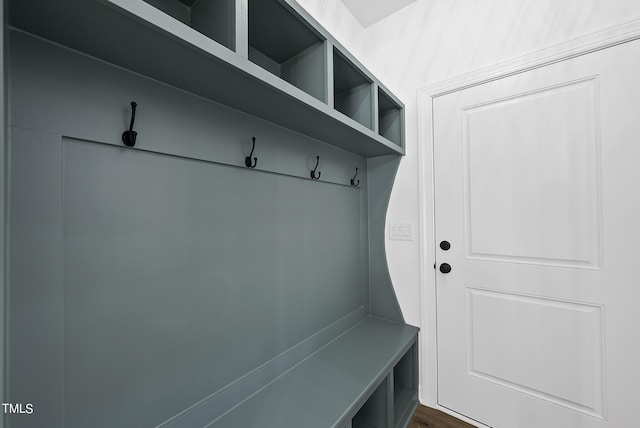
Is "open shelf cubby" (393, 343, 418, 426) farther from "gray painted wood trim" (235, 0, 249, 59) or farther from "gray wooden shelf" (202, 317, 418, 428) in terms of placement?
"gray painted wood trim" (235, 0, 249, 59)

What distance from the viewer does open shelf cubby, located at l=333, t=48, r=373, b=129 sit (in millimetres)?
1293

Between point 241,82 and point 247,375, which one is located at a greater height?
point 241,82

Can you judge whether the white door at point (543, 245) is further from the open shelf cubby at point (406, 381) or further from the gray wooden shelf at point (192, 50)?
the gray wooden shelf at point (192, 50)

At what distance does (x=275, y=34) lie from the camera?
108 centimetres

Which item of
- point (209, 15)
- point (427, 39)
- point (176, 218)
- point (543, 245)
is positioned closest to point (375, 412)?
point (543, 245)

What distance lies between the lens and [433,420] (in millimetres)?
1510

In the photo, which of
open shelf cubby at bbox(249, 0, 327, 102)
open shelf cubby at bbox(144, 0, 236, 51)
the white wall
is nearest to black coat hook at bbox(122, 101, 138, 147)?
open shelf cubby at bbox(144, 0, 236, 51)

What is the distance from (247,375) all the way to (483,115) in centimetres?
177

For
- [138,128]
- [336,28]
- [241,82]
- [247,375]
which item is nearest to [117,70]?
[138,128]

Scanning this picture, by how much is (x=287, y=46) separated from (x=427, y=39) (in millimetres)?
1061

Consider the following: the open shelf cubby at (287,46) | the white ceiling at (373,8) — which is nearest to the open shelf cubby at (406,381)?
the open shelf cubby at (287,46)

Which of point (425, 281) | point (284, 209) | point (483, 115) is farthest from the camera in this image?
point (425, 281)

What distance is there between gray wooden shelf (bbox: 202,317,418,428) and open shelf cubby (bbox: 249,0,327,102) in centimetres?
120

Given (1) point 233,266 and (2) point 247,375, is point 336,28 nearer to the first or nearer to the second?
(1) point 233,266
